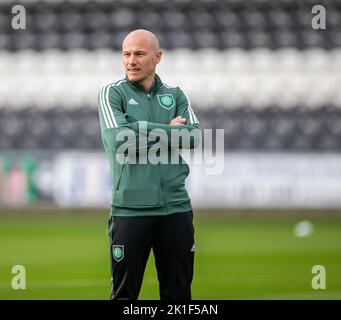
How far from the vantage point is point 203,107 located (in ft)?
66.3

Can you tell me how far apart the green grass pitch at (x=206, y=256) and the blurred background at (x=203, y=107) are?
131 mm

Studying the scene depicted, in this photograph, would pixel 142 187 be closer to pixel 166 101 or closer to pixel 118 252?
pixel 118 252

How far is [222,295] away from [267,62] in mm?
12857

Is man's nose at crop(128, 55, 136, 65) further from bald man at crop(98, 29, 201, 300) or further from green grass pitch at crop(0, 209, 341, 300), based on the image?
green grass pitch at crop(0, 209, 341, 300)

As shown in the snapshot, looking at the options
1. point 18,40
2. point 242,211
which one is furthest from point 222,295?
point 18,40

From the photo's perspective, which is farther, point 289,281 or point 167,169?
point 289,281

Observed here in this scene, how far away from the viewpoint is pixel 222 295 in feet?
27.5

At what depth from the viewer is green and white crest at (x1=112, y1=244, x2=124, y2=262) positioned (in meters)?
5.17

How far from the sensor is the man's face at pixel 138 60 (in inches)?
202

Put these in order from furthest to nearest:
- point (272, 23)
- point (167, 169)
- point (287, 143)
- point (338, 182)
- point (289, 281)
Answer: point (272, 23)
point (287, 143)
point (338, 182)
point (289, 281)
point (167, 169)

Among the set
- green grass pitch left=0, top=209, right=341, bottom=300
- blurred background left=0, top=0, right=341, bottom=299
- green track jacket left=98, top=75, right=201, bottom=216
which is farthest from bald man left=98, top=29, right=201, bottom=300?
blurred background left=0, top=0, right=341, bottom=299

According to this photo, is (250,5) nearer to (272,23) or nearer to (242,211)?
(272,23)

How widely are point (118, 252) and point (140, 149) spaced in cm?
62

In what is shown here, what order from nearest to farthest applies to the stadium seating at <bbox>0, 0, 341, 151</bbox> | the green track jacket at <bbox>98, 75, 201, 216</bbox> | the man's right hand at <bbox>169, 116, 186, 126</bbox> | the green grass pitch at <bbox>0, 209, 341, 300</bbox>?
the green track jacket at <bbox>98, 75, 201, 216</bbox>
the man's right hand at <bbox>169, 116, 186, 126</bbox>
the green grass pitch at <bbox>0, 209, 341, 300</bbox>
the stadium seating at <bbox>0, 0, 341, 151</bbox>
